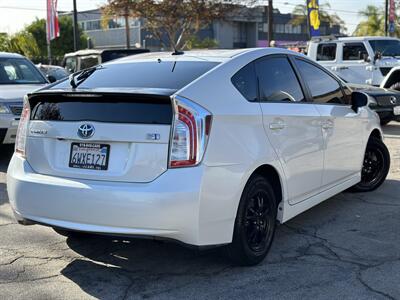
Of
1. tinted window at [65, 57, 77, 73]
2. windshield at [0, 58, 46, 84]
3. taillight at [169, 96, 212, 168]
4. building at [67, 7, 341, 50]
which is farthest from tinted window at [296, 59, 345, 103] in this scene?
building at [67, 7, 341, 50]

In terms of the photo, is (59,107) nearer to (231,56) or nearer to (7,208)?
(231,56)

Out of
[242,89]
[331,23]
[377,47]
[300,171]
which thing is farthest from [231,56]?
[331,23]

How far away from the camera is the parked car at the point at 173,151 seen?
361 cm

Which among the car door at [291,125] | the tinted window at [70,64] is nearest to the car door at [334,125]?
the car door at [291,125]

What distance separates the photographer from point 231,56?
441 cm

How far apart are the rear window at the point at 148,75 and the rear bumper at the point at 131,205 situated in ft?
2.35

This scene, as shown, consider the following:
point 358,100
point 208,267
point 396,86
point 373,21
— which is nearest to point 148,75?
point 208,267

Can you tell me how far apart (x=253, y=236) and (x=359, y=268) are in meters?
0.83

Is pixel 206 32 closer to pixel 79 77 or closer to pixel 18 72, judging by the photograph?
pixel 18 72

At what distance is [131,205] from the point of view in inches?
141

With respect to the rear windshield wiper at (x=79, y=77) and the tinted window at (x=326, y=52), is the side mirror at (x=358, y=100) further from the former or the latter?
the tinted window at (x=326, y=52)

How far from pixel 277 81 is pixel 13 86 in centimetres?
616

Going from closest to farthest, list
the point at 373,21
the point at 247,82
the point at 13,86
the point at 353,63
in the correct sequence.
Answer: the point at 247,82 → the point at 13,86 → the point at 353,63 → the point at 373,21

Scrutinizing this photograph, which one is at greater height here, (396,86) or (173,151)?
(173,151)
